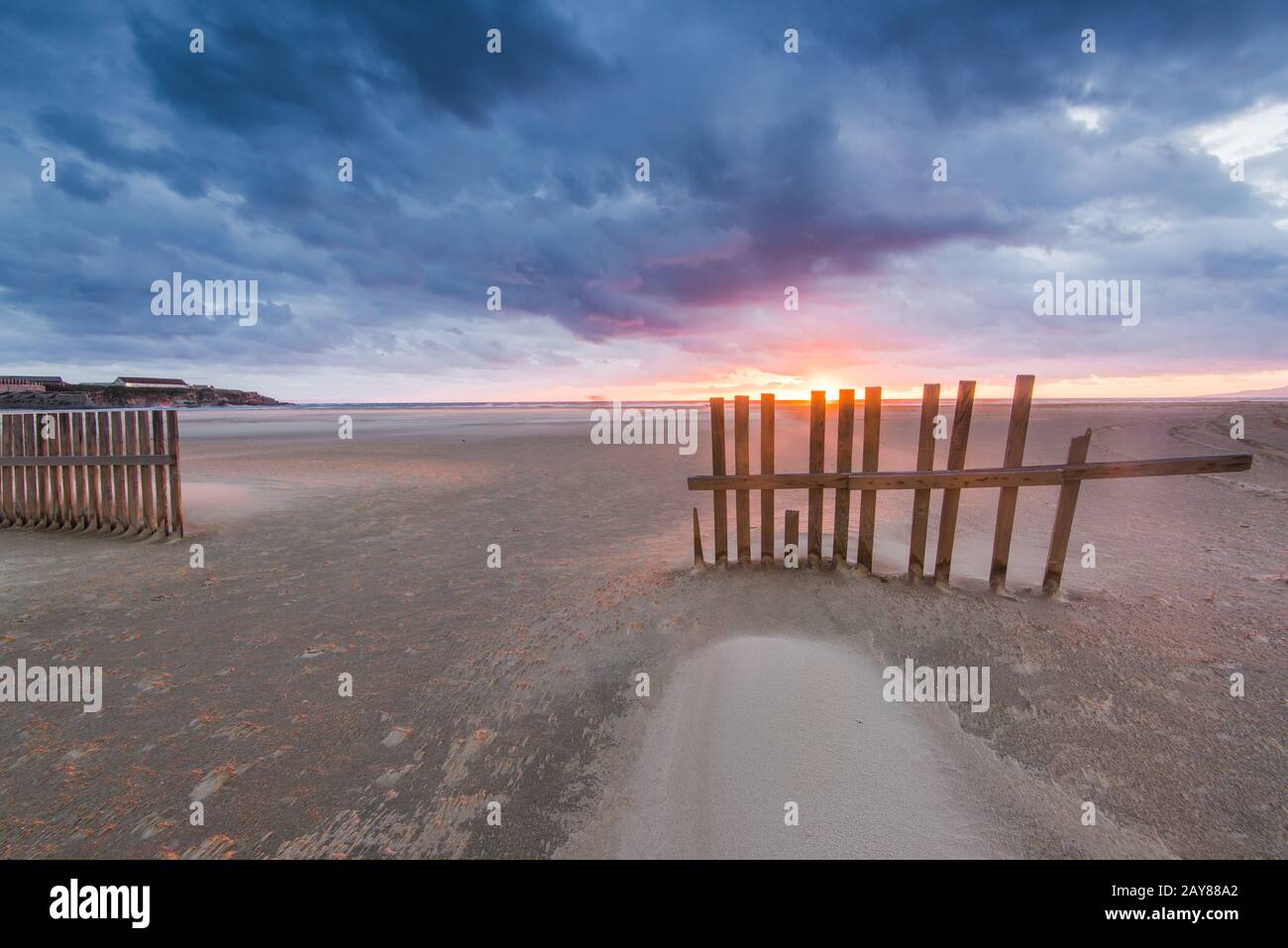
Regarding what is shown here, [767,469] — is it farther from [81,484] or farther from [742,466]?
[81,484]

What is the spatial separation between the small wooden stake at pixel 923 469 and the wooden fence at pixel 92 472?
1089cm

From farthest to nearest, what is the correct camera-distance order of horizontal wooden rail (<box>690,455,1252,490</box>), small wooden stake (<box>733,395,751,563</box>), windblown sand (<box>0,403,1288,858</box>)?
small wooden stake (<box>733,395,751,563</box>) → horizontal wooden rail (<box>690,455,1252,490</box>) → windblown sand (<box>0,403,1288,858</box>)

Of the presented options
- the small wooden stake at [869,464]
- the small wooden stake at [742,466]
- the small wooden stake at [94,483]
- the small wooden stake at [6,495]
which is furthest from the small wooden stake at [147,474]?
the small wooden stake at [869,464]

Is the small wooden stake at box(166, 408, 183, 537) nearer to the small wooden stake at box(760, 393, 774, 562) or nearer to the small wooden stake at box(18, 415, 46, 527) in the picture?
the small wooden stake at box(18, 415, 46, 527)

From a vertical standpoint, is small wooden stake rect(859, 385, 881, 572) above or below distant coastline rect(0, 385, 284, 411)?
below

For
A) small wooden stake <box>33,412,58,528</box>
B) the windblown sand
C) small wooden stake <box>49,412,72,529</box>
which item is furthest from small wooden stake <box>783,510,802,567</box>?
small wooden stake <box>33,412,58,528</box>

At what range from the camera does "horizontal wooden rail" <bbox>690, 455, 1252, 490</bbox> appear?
16.5ft

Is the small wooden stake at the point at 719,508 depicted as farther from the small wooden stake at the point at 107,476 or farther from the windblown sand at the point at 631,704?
the small wooden stake at the point at 107,476

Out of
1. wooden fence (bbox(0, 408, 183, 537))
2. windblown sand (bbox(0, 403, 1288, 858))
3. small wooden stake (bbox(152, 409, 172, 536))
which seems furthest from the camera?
wooden fence (bbox(0, 408, 183, 537))

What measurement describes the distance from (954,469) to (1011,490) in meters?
0.62

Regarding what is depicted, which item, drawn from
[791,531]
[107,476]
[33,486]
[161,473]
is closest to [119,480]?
[107,476]

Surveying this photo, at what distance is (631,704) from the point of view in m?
4.09

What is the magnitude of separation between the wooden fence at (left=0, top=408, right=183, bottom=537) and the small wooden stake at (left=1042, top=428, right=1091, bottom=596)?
12.3 meters

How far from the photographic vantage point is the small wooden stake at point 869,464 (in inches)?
225
